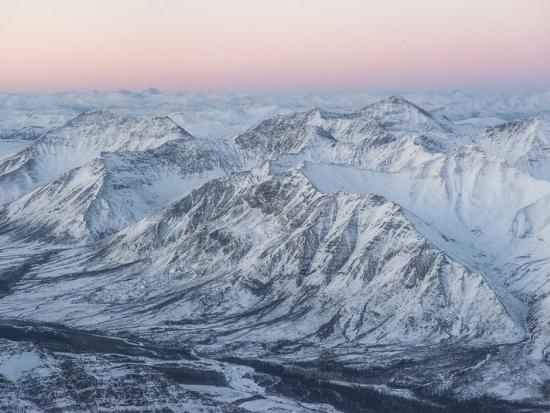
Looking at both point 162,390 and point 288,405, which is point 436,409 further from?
point 162,390

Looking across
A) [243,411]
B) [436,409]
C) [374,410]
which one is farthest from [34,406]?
[436,409]

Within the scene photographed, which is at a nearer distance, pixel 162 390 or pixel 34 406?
pixel 34 406

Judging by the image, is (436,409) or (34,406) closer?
(34,406)

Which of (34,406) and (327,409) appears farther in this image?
(327,409)

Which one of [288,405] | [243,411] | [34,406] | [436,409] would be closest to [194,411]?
[243,411]

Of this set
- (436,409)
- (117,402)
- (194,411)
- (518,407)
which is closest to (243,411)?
(194,411)

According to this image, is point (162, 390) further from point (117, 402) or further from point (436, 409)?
point (436, 409)

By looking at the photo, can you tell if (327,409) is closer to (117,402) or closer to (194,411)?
(194,411)
